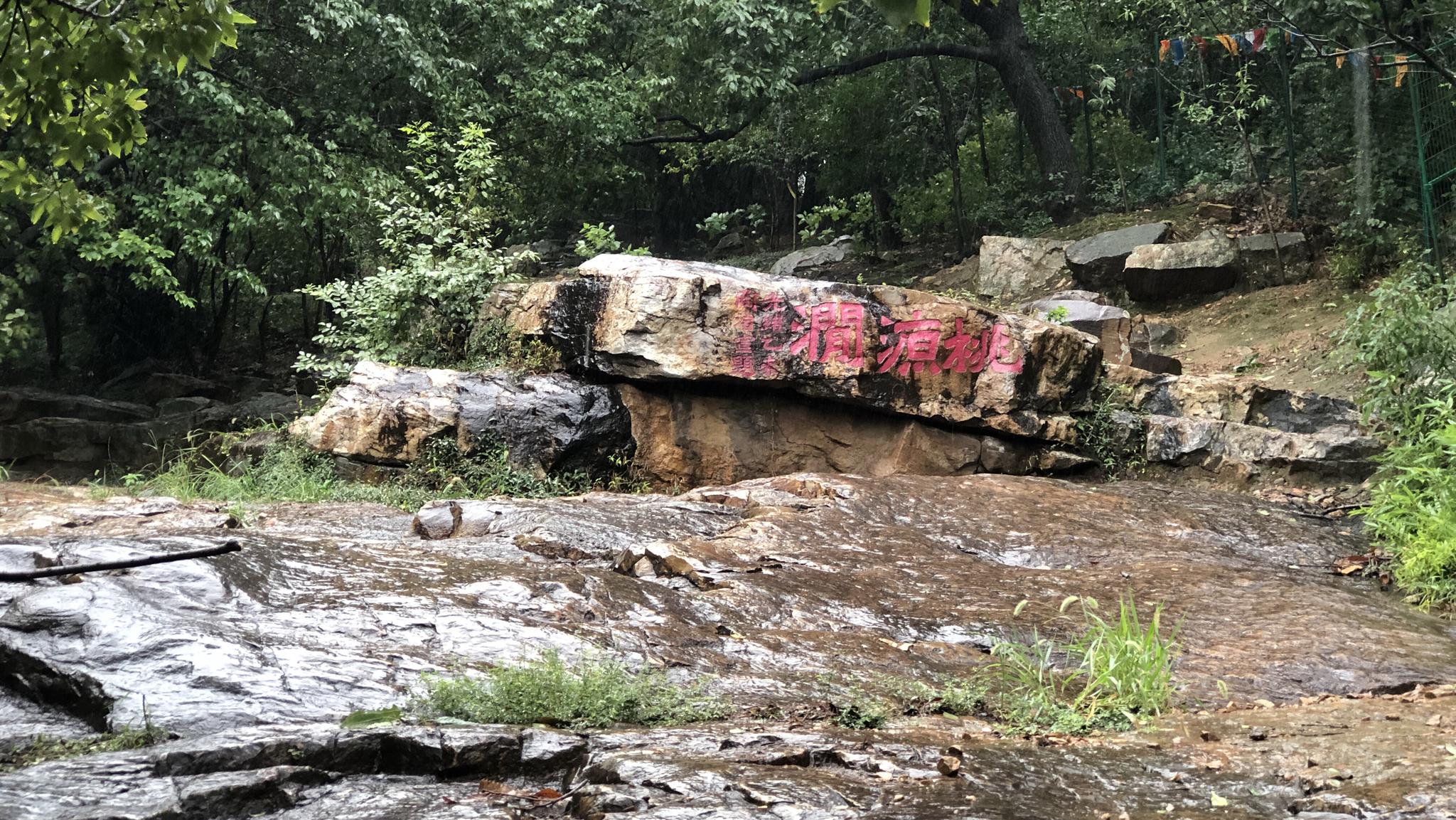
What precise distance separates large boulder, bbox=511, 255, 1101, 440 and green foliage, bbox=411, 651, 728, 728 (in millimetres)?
5225

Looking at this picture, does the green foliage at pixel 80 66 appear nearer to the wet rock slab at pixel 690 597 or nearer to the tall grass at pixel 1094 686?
the wet rock slab at pixel 690 597

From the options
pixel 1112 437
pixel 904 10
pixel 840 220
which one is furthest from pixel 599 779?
pixel 840 220

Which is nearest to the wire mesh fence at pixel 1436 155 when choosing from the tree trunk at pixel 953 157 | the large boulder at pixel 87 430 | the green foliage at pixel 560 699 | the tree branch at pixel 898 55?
the tree branch at pixel 898 55

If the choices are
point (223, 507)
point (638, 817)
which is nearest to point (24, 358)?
point (223, 507)

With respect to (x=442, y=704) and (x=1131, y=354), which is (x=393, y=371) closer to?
Result: (x=442, y=704)

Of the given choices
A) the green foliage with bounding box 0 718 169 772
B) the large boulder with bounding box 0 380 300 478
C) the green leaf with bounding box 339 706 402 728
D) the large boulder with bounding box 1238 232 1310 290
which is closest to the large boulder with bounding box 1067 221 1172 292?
the large boulder with bounding box 1238 232 1310 290

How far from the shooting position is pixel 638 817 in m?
2.72

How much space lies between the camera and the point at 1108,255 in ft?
46.4

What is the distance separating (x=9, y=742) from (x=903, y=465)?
6983 mm

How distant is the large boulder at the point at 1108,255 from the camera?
557 inches

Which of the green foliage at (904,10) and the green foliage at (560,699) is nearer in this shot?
the green foliage at (904,10)

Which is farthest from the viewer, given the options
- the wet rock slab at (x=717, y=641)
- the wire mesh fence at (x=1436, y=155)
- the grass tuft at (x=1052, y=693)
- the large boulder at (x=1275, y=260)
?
the large boulder at (x=1275, y=260)

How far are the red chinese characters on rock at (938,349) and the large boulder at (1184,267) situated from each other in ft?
17.8

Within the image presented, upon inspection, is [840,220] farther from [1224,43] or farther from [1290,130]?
[1290,130]
